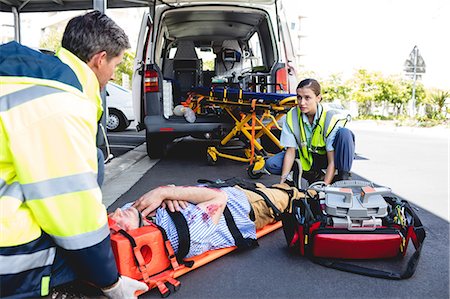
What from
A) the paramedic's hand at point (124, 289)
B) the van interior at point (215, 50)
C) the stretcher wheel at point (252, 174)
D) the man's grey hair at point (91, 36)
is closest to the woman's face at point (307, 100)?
the stretcher wheel at point (252, 174)

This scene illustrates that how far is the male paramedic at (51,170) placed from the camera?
69.7 inches

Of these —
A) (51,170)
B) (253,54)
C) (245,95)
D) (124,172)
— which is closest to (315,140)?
(245,95)

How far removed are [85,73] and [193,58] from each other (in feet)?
22.2

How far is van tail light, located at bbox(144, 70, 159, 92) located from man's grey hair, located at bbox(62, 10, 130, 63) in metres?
3.86

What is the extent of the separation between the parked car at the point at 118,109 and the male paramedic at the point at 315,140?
807 centimetres

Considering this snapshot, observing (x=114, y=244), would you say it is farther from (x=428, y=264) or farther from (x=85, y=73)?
(x=428, y=264)

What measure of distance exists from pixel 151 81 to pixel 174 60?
2.62m

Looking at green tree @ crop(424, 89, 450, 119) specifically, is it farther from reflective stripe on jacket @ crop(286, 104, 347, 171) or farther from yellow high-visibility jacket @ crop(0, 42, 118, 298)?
yellow high-visibility jacket @ crop(0, 42, 118, 298)

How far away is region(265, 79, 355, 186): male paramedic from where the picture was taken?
3875mm

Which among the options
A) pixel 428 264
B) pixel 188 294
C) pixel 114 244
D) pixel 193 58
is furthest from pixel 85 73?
pixel 193 58

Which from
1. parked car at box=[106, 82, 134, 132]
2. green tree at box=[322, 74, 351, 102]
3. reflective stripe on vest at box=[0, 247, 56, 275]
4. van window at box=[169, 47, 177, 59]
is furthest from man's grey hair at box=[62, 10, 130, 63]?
green tree at box=[322, 74, 351, 102]

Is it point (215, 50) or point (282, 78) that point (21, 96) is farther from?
point (215, 50)

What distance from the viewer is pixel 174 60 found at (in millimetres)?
8500

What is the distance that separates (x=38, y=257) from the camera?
1.99 m
